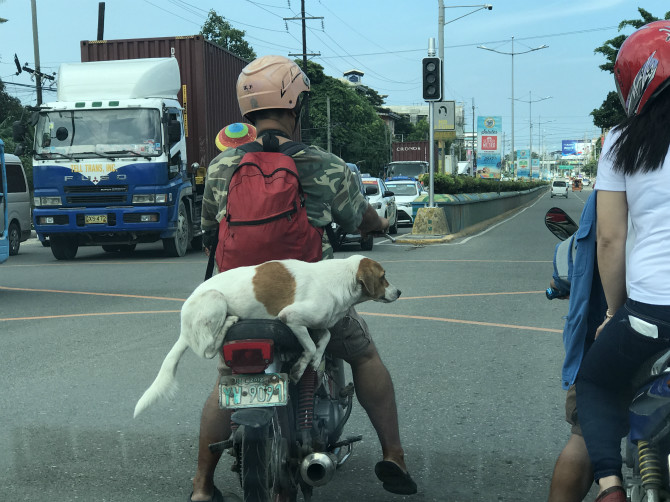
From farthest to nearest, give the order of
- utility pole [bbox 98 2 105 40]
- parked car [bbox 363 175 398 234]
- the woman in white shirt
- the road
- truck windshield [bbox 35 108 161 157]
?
utility pole [bbox 98 2 105 40] < parked car [bbox 363 175 398 234] < truck windshield [bbox 35 108 161 157] < the road < the woman in white shirt

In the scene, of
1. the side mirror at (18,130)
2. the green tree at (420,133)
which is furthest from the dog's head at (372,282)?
the green tree at (420,133)

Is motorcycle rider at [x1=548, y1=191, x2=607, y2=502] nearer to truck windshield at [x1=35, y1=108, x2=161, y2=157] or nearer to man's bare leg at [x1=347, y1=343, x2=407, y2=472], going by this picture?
man's bare leg at [x1=347, y1=343, x2=407, y2=472]

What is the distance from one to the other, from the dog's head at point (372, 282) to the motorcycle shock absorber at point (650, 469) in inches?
43.4

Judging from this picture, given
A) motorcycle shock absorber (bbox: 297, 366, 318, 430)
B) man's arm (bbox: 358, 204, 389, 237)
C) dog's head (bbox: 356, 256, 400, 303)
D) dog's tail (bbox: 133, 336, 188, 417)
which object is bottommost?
motorcycle shock absorber (bbox: 297, 366, 318, 430)

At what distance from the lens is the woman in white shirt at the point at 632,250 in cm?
246

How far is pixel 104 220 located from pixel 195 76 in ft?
13.6

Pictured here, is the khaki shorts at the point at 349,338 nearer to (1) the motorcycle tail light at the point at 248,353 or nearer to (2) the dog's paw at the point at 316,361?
(2) the dog's paw at the point at 316,361

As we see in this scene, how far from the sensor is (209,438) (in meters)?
3.36

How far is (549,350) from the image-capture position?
694cm

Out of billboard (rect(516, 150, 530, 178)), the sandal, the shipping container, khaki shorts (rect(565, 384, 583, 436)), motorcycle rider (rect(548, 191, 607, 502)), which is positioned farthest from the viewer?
billboard (rect(516, 150, 530, 178))

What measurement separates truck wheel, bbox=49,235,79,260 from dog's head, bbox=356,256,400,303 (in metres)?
14.1

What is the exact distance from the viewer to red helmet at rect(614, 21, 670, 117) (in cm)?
247

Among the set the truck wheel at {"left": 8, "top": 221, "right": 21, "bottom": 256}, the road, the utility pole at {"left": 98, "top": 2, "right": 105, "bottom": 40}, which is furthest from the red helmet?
the utility pole at {"left": 98, "top": 2, "right": 105, "bottom": 40}

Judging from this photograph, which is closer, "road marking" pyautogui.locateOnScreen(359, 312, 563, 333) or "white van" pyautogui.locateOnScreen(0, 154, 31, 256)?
"road marking" pyautogui.locateOnScreen(359, 312, 563, 333)
